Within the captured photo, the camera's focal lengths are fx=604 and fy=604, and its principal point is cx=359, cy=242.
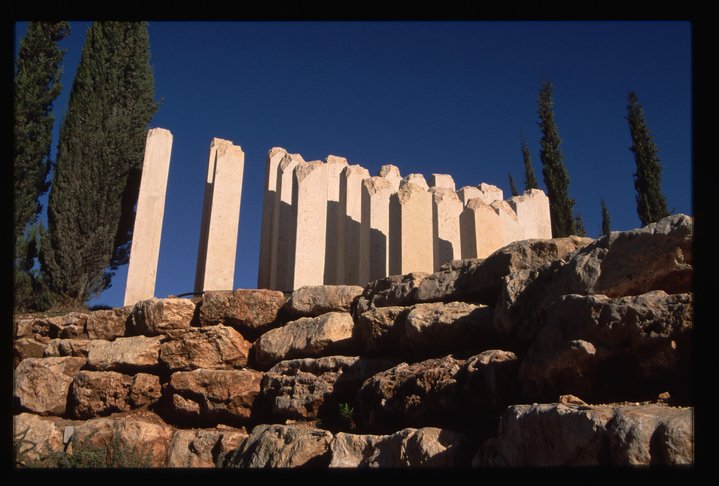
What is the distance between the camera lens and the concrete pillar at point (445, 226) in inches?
448

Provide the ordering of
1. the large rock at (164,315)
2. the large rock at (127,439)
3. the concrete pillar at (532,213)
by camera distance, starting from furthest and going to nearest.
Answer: the concrete pillar at (532,213) < the large rock at (164,315) < the large rock at (127,439)

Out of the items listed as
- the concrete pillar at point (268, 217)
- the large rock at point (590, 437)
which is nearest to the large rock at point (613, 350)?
the large rock at point (590, 437)

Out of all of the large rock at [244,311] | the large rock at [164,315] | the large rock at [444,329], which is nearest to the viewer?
the large rock at [444,329]

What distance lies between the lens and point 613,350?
4215 mm

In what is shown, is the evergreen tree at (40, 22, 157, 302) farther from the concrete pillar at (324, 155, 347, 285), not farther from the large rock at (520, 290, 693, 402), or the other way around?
the large rock at (520, 290, 693, 402)

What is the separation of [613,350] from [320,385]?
3.46 meters

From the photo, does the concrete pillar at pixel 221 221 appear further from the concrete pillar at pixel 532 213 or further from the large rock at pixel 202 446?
the concrete pillar at pixel 532 213

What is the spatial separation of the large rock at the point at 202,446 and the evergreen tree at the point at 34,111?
25.4 ft

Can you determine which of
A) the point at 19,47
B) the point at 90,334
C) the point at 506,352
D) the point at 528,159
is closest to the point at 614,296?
the point at 506,352

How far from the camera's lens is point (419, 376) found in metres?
5.56

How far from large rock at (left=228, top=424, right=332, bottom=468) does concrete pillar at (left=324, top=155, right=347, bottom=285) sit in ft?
17.0

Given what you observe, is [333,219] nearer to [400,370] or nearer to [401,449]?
[400,370]

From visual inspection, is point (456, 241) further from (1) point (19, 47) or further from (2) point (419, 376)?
(1) point (19, 47)

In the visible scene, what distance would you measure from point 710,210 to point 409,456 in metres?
2.95
